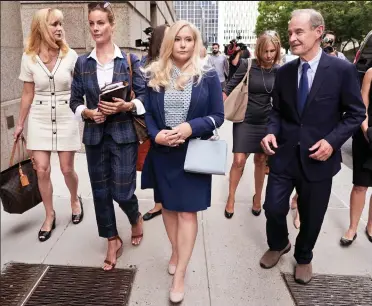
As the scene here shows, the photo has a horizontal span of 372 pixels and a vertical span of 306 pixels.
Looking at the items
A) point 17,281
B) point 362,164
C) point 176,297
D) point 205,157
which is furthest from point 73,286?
point 362,164

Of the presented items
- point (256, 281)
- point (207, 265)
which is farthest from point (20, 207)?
point (256, 281)

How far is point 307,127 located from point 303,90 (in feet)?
0.90

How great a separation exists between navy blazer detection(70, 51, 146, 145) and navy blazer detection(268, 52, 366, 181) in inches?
44.2

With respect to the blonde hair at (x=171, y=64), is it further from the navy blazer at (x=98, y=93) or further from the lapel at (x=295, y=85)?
the lapel at (x=295, y=85)

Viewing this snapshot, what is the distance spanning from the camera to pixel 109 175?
3088mm

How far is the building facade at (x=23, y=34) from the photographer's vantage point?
197 inches

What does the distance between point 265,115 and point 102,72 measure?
6.26 ft

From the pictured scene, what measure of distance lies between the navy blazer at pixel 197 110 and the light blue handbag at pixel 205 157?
7 cm

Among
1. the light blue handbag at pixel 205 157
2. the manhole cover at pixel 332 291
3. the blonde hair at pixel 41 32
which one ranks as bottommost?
the manhole cover at pixel 332 291

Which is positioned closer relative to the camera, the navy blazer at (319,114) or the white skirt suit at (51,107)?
the navy blazer at (319,114)

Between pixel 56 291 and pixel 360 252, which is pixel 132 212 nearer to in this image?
pixel 56 291

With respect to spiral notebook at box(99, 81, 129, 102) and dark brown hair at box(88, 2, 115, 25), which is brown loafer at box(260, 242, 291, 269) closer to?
spiral notebook at box(99, 81, 129, 102)

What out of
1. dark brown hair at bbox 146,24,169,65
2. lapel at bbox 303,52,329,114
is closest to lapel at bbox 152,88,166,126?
lapel at bbox 303,52,329,114

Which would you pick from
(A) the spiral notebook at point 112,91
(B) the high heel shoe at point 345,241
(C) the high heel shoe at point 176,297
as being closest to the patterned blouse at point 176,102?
(A) the spiral notebook at point 112,91
